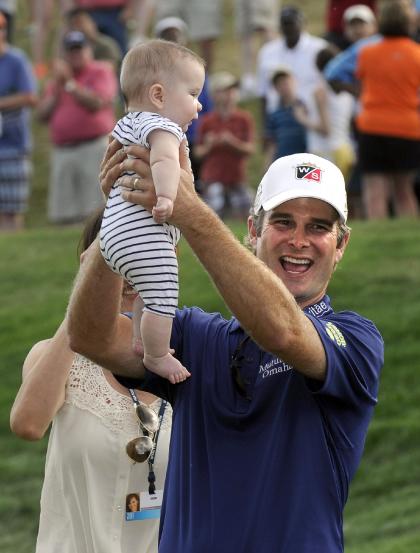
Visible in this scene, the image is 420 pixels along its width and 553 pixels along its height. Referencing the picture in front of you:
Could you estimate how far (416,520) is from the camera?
8.11 meters

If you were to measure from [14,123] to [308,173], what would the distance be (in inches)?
400

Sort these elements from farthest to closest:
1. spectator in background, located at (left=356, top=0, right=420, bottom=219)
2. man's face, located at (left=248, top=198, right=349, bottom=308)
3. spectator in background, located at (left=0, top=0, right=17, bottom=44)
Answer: spectator in background, located at (left=0, top=0, right=17, bottom=44)
spectator in background, located at (left=356, top=0, right=420, bottom=219)
man's face, located at (left=248, top=198, right=349, bottom=308)

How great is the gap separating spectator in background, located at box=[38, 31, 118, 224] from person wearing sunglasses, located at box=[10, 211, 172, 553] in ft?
27.9

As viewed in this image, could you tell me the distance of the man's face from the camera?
3926 millimetres

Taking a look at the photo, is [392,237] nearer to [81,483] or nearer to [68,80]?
[68,80]

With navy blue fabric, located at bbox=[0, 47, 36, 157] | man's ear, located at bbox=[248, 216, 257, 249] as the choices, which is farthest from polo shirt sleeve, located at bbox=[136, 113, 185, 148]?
navy blue fabric, located at bbox=[0, 47, 36, 157]

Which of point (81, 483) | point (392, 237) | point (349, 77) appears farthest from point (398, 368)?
point (81, 483)

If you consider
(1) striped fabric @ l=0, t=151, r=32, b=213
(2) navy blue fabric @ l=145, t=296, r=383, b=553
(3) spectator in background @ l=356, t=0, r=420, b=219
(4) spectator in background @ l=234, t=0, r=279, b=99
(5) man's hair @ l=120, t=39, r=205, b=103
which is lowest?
(2) navy blue fabric @ l=145, t=296, r=383, b=553

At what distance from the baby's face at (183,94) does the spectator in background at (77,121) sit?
9.31 metres

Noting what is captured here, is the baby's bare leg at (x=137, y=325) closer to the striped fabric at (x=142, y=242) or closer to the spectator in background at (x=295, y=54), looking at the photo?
the striped fabric at (x=142, y=242)

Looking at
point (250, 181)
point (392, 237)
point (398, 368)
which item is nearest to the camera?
point (398, 368)

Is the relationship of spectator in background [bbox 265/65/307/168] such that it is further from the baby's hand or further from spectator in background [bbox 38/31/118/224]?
the baby's hand

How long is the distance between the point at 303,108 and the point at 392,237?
90.2 inches

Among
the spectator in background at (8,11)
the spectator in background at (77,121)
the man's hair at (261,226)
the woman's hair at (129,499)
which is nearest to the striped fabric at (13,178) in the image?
the spectator in background at (77,121)
